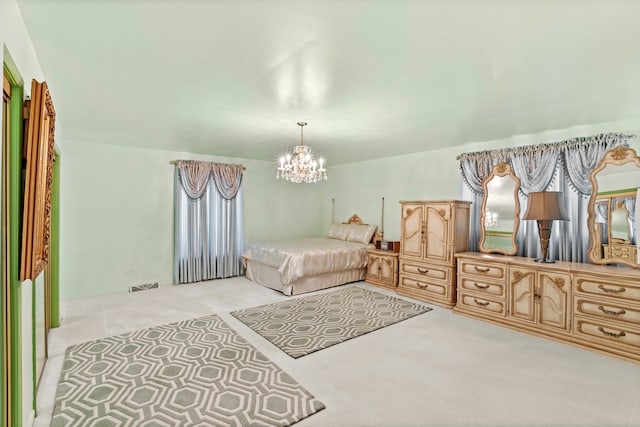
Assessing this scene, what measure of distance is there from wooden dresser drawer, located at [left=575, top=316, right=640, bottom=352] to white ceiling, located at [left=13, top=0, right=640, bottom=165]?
82.2 inches

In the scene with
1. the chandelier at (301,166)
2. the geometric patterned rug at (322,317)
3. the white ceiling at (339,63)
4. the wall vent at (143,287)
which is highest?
the white ceiling at (339,63)

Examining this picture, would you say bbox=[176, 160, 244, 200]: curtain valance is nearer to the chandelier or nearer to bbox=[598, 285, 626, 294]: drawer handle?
the chandelier

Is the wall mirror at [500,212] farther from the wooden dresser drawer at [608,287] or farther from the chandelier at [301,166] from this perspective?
the chandelier at [301,166]

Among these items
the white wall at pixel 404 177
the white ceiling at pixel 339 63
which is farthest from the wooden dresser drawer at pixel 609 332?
the white ceiling at pixel 339 63

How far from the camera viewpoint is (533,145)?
4086 mm

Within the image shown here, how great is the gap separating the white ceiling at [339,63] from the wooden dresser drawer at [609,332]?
2.09 m

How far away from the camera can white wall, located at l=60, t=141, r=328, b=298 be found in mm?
4672

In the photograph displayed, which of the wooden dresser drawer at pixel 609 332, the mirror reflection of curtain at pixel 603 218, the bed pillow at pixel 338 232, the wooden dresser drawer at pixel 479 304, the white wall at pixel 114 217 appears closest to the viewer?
the wooden dresser drawer at pixel 609 332

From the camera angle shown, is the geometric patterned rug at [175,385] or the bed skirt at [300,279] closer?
the geometric patterned rug at [175,385]

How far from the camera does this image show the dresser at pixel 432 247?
4434 mm

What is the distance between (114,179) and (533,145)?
6.06 meters

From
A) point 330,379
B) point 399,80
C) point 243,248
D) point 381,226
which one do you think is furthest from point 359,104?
point 243,248

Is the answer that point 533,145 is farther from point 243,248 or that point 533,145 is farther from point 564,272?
point 243,248

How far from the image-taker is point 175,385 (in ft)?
8.02
